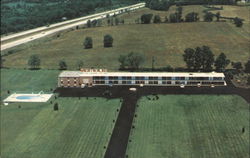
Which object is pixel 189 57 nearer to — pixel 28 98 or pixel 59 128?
pixel 59 128

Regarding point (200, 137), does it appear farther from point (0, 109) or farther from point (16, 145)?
point (0, 109)

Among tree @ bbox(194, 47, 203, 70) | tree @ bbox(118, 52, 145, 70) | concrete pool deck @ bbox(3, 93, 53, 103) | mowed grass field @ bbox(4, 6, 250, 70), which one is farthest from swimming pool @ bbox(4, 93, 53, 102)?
tree @ bbox(194, 47, 203, 70)

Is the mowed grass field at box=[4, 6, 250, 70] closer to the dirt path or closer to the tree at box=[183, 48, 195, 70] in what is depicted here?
the tree at box=[183, 48, 195, 70]

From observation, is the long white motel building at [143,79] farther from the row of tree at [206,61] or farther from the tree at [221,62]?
the row of tree at [206,61]

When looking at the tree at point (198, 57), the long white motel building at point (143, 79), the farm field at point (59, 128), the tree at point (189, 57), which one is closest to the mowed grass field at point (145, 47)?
the tree at point (189, 57)

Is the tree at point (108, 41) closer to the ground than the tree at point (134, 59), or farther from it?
farther from it
